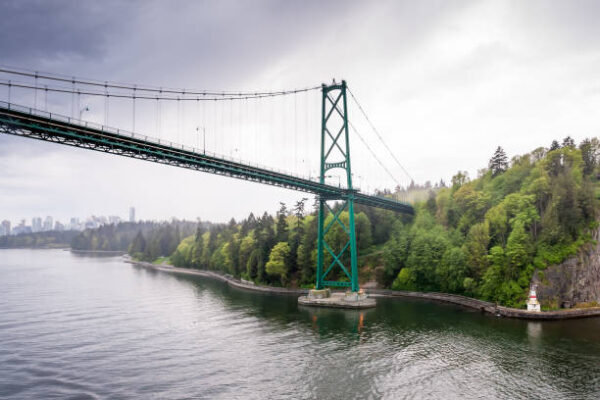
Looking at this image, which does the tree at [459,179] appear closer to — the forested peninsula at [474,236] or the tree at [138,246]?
the forested peninsula at [474,236]

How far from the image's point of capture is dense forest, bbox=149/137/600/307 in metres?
49.2

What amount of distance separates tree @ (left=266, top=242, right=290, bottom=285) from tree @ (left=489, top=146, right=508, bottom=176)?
45.4 metres

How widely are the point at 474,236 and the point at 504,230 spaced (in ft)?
13.7

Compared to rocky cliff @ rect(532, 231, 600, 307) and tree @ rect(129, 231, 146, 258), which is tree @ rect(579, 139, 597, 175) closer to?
rocky cliff @ rect(532, 231, 600, 307)

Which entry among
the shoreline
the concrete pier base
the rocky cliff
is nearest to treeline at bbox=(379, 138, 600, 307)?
the rocky cliff

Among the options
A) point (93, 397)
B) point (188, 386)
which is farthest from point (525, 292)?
point (93, 397)

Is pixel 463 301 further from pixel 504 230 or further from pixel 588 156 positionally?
pixel 588 156

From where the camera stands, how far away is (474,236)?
57.3 metres

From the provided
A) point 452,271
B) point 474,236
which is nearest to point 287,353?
point 452,271

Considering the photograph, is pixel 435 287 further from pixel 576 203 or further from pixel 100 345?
pixel 100 345

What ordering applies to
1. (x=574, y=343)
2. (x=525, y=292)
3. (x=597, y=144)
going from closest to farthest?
(x=574, y=343)
(x=525, y=292)
(x=597, y=144)

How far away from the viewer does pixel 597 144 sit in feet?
230

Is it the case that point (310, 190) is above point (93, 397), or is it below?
above

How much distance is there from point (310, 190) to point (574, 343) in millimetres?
36369
